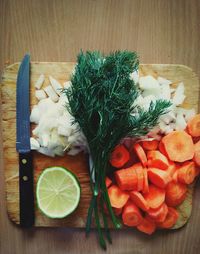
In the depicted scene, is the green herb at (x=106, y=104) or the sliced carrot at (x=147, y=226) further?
the sliced carrot at (x=147, y=226)

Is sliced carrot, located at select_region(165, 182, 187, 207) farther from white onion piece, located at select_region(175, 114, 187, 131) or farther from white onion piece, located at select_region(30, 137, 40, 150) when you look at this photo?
white onion piece, located at select_region(30, 137, 40, 150)

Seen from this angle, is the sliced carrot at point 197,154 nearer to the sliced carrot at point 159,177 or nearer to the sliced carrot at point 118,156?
the sliced carrot at point 159,177

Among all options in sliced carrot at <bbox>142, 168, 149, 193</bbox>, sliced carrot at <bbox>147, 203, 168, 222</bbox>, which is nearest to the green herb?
sliced carrot at <bbox>142, 168, 149, 193</bbox>

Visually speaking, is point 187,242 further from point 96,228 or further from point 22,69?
point 22,69

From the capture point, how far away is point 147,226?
4.33 ft

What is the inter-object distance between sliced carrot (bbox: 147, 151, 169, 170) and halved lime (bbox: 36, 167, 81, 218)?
303 millimetres

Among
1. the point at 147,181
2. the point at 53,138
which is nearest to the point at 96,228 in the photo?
the point at 147,181

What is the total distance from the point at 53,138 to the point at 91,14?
540 mm

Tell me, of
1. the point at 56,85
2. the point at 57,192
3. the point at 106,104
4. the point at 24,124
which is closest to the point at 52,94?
the point at 56,85

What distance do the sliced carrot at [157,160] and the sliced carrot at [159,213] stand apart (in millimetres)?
159

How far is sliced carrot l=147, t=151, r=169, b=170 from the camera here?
124 cm

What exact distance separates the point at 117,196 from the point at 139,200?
0.30ft

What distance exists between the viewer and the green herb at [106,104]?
1147 millimetres

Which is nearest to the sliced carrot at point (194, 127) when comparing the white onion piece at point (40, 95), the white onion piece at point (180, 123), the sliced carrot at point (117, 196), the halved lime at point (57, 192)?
the white onion piece at point (180, 123)
